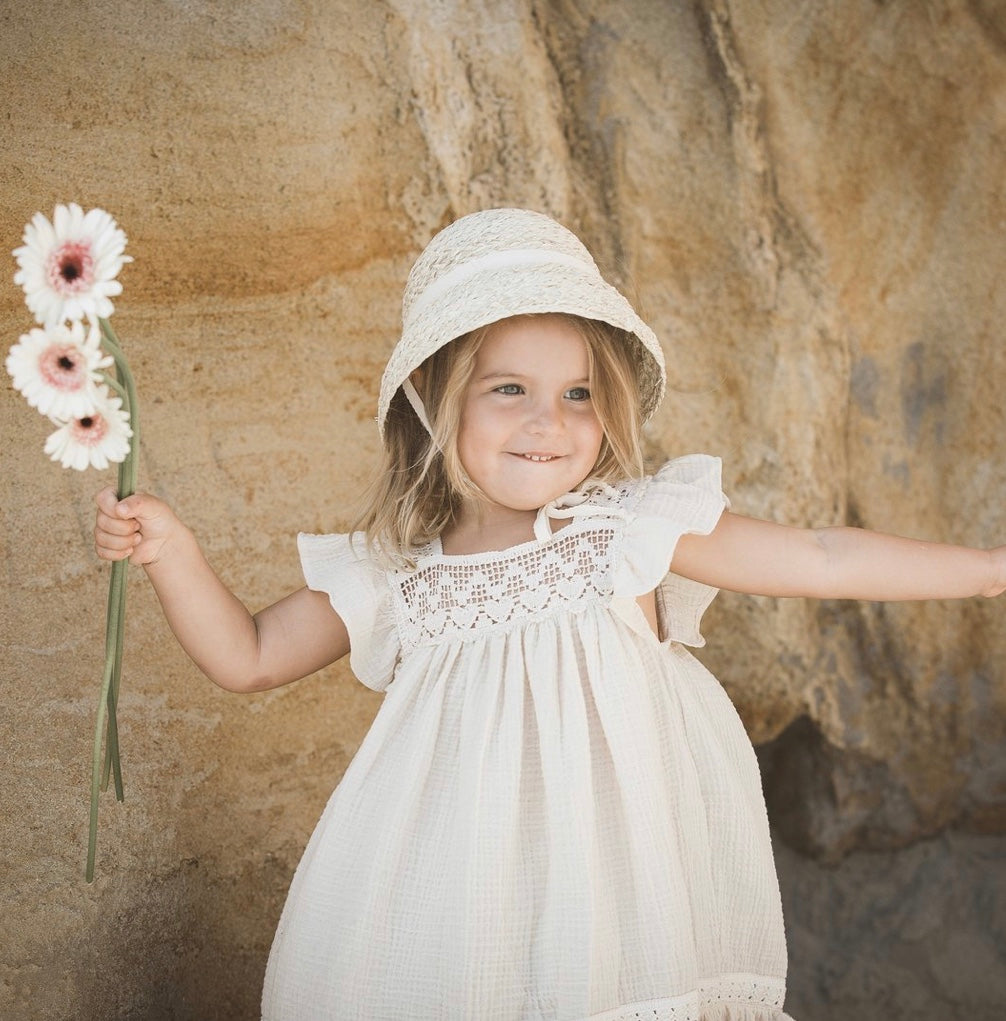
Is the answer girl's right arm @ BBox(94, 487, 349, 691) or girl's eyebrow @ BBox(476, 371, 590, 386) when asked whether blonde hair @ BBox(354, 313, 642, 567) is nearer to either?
girl's eyebrow @ BBox(476, 371, 590, 386)

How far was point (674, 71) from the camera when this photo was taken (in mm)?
2625

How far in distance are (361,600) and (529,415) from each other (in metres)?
0.38

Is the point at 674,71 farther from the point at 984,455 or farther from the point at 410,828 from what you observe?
the point at 410,828

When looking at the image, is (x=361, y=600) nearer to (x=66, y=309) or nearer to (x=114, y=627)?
(x=114, y=627)

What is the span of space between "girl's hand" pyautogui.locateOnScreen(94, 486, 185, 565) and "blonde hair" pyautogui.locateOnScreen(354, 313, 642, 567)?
0.33 meters

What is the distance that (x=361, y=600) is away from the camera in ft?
6.63

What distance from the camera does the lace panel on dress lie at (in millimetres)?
1887

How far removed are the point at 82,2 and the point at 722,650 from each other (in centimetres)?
168

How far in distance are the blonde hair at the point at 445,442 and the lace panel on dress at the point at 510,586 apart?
0.25 feet

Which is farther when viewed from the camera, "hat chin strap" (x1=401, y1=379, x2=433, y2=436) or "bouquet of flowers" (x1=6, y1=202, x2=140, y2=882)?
"hat chin strap" (x1=401, y1=379, x2=433, y2=436)

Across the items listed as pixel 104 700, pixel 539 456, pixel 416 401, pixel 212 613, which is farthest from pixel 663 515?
pixel 104 700

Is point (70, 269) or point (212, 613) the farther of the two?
point (212, 613)

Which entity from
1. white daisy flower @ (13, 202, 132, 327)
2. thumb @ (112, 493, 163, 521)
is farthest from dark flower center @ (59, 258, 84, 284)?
thumb @ (112, 493, 163, 521)

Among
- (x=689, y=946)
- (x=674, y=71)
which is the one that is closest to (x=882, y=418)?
(x=674, y=71)
